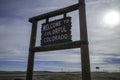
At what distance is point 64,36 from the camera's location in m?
5.78

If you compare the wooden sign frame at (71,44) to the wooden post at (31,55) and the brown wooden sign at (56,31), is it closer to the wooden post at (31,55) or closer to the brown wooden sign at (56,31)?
the wooden post at (31,55)

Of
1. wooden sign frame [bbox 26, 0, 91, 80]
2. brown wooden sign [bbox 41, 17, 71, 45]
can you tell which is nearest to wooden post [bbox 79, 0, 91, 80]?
wooden sign frame [bbox 26, 0, 91, 80]

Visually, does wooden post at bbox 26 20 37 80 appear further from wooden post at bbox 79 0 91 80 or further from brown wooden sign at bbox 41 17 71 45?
wooden post at bbox 79 0 91 80

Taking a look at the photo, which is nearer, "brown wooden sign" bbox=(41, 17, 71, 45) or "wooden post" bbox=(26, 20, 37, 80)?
"brown wooden sign" bbox=(41, 17, 71, 45)

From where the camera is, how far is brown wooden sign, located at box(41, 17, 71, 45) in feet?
18.8

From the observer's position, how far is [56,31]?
6.16m

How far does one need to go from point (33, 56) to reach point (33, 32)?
1172 mm

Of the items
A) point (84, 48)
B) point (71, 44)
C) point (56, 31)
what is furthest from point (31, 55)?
Answer: point (84, 48)

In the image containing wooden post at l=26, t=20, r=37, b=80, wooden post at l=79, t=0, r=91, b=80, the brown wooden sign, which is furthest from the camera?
wooden post at l=26, t=20, r=37, b=80

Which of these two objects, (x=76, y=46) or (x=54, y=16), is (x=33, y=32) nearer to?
(x=54, y=16)

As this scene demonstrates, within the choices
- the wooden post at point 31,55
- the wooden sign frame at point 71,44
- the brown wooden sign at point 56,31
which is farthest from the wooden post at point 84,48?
the wooden post at point 31,55

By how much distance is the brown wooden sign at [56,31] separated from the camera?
18.8 ft

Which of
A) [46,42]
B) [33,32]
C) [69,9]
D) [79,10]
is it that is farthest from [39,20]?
[79,10]

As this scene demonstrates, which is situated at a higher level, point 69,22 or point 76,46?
point 69,22
